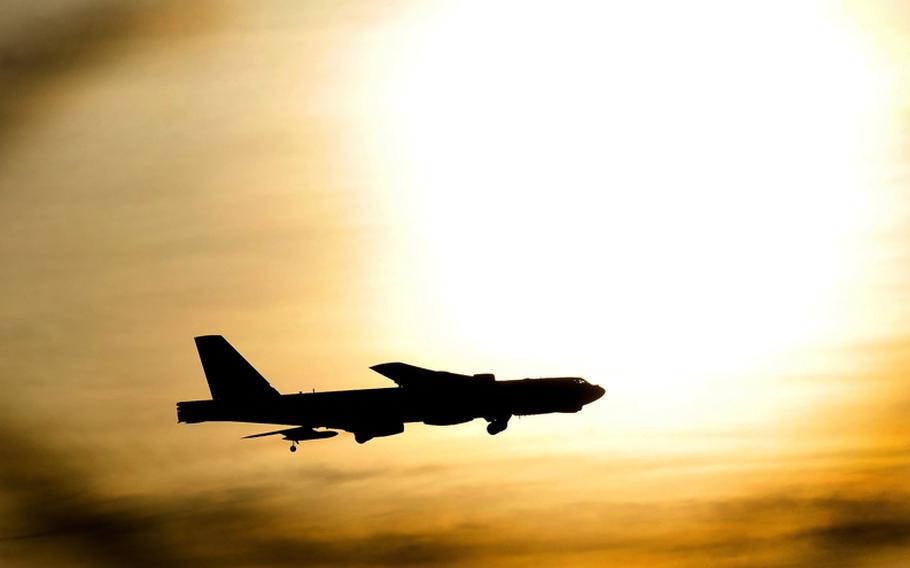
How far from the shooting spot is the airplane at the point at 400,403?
465ft

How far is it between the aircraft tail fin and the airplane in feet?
0.60

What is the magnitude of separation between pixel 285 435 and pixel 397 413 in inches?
589

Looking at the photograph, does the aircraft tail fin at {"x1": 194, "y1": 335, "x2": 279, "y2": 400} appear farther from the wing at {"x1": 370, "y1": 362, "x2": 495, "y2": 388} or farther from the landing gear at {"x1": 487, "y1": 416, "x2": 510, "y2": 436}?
the landing gear at {"x1": 487, "y1": 416, "x2": 510, "y2": 436}

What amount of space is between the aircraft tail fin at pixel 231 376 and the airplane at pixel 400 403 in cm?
18

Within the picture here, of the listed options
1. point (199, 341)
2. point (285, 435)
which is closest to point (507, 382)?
point (285, 435)

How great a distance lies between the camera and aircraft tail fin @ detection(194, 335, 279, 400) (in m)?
149

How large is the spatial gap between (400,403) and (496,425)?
14049 millimetres

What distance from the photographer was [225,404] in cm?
14012

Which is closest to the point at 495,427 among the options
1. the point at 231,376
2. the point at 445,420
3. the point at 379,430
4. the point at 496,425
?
the point at 496,425

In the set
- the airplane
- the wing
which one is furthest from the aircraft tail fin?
the wing

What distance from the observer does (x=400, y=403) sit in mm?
142375

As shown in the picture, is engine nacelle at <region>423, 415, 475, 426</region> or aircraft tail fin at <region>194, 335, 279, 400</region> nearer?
engine nacelle at <region>423, 415, 475, 426</region>

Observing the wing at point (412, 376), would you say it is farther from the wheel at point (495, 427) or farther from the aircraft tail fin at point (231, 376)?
the aircraft tail fin at point (231, 376)

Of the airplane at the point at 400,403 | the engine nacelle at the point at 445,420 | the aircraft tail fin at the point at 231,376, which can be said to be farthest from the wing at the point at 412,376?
the aircraft tail fin at the point at 231,376
